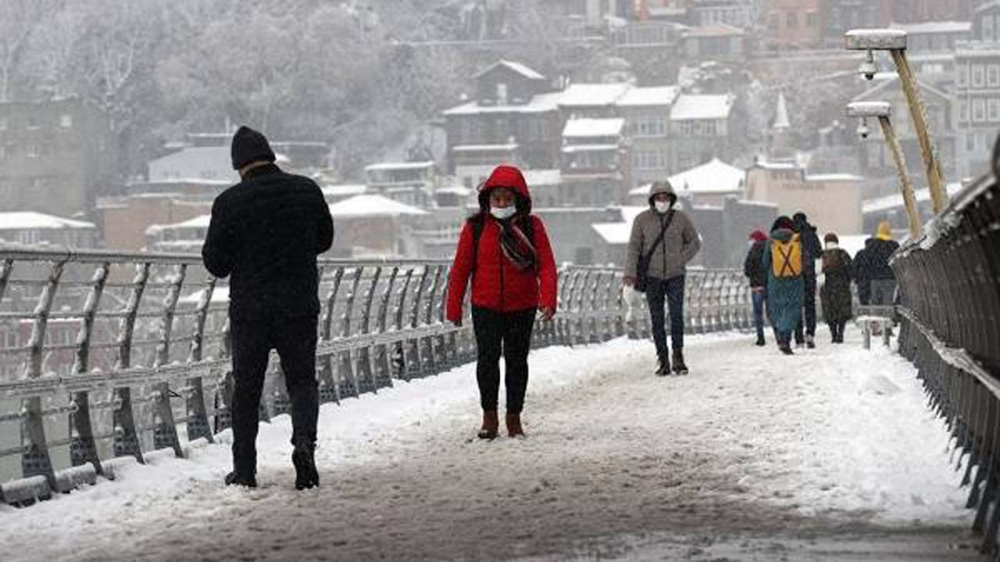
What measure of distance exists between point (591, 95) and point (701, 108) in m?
8.41

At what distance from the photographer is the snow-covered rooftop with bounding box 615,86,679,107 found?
172 m

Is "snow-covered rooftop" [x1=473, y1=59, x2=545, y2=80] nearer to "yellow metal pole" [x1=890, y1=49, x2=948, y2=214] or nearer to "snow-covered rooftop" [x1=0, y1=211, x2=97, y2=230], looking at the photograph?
"snow-covered rooftop" [x1=0, y1=211, x2=97, y2=230]

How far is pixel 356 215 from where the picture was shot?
144625 millimetres

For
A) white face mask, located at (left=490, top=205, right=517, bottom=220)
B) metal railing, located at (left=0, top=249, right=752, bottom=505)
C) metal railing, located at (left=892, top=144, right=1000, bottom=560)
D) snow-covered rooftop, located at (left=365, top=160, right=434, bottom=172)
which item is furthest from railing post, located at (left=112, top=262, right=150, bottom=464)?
snow-covered rooftop, located at (left=365, top=160, right=434, bottom=172)

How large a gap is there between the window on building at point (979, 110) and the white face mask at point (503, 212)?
160768 millimetres

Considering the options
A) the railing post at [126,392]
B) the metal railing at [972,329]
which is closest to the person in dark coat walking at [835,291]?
the metal railing at [972,329]

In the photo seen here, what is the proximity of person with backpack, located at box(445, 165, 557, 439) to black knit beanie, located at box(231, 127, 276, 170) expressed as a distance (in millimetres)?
2802

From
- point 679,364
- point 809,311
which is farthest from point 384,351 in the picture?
point 809,311

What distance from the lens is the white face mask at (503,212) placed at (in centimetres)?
1412

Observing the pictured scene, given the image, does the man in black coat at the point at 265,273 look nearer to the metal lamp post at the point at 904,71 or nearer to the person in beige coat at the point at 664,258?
the person in beige coat at the point at 664,258

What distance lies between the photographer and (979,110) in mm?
171250

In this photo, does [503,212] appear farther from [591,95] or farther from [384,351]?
[591,95]

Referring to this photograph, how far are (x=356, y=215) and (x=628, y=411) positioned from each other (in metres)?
129

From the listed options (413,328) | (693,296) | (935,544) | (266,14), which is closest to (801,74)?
(266,14)
